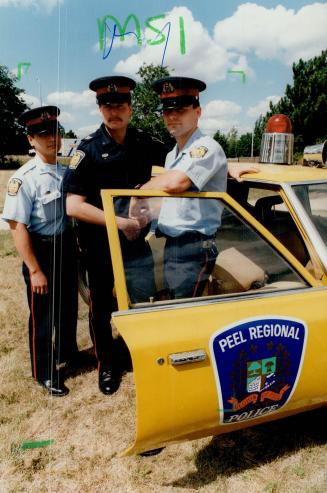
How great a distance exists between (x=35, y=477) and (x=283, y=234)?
1.86 metres

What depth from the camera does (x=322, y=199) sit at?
95.3 inches

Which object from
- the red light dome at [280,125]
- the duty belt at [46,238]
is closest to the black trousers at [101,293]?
the duty belt at [46,238]

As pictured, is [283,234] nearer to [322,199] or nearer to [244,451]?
[322,199]

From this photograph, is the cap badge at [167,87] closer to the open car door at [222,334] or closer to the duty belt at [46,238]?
the open car door at [222,334]

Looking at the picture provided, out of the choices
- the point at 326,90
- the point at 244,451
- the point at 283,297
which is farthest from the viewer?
the point at 326,90

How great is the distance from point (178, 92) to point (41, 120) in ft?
2.98

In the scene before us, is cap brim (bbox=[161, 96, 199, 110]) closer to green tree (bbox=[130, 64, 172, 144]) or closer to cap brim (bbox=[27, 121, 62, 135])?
green tree (bbox=[130, 64, 172, 144])

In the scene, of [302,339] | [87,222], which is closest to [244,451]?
[302,339]

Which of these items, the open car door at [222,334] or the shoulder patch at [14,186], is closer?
the open car door at [222,334]

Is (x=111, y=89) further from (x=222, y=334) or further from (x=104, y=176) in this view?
(x=222, y=334)

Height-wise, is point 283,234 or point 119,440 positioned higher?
point 283,234

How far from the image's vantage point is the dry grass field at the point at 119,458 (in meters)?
1.98

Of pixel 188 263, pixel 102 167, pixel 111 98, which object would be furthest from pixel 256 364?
pixel 111 98

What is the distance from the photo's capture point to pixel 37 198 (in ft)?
8.54
